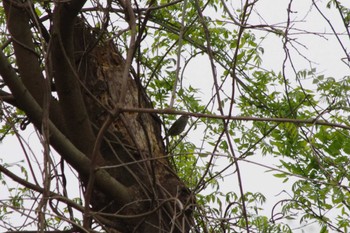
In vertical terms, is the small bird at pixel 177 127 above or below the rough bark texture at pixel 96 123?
above

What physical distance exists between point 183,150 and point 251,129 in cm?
54

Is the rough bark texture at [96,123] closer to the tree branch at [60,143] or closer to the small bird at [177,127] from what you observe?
the tree branch at [60,143]

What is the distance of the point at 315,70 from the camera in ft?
9.34

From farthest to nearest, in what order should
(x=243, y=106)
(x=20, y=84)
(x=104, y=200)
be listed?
1. (x=243, y=106)
2. (x=104, y=200)
3. (x=20, y=84)

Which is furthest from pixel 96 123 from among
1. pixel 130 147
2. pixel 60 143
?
pixel 60 143

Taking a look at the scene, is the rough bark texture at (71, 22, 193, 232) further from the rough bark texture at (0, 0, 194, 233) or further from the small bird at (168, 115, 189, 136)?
the small bird at (168, 115, 189, 136)

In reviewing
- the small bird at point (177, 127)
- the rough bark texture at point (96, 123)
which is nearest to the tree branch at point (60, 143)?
the rough bark texture at point (96, 123)

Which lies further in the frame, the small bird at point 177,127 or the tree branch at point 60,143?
the small bird at point 177,127

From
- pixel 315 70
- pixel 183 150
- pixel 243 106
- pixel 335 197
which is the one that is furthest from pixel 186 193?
pixel 243 106

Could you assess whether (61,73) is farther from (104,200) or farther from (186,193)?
(186,193)

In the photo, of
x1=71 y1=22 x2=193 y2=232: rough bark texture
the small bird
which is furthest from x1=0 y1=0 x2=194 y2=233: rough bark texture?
the small bird

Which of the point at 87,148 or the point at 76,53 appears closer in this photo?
the point at 87,148

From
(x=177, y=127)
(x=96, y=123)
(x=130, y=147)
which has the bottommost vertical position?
(x=130, y=147)

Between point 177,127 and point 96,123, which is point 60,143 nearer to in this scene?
point 96,123
